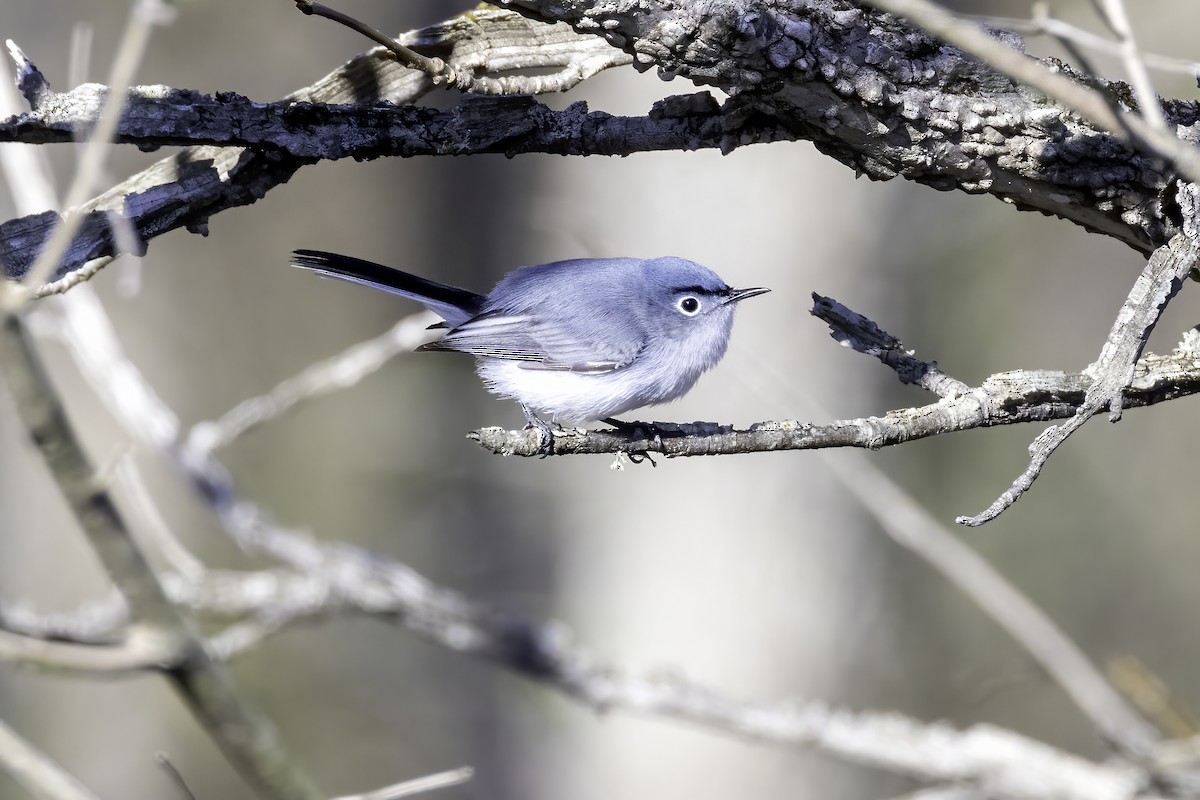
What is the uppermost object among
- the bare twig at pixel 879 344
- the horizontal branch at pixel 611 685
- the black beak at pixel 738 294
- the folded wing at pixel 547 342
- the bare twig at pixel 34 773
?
the black beak at pixel 738 294

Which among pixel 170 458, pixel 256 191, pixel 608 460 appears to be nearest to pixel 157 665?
pixel 256 191

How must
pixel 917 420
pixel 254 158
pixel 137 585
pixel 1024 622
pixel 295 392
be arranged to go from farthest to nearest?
1. pixel 295 392
2. pixel 1024 622
3. pixel 254 158
4. pixel 917 420
5. pixel 137 585

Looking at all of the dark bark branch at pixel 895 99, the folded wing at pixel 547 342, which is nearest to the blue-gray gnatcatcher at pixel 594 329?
the folded wing at pixel 547 342

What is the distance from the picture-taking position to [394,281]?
7.84 feet

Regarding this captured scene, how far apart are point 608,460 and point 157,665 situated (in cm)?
417

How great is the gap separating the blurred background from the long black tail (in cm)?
145

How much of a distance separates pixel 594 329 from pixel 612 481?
9.16 ft

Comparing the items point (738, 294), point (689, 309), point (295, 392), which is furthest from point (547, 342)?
point (295, 392)

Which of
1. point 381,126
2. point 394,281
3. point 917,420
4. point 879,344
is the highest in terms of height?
point 394,281

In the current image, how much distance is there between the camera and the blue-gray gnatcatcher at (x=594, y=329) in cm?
246

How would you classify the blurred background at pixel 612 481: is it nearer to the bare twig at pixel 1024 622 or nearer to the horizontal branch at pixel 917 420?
the bare twig at pixel 1024 622

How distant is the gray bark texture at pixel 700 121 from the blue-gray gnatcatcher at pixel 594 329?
0.72 meters

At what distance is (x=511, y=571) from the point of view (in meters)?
6.27

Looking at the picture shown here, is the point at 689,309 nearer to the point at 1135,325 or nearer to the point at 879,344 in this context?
the point at 879,344
